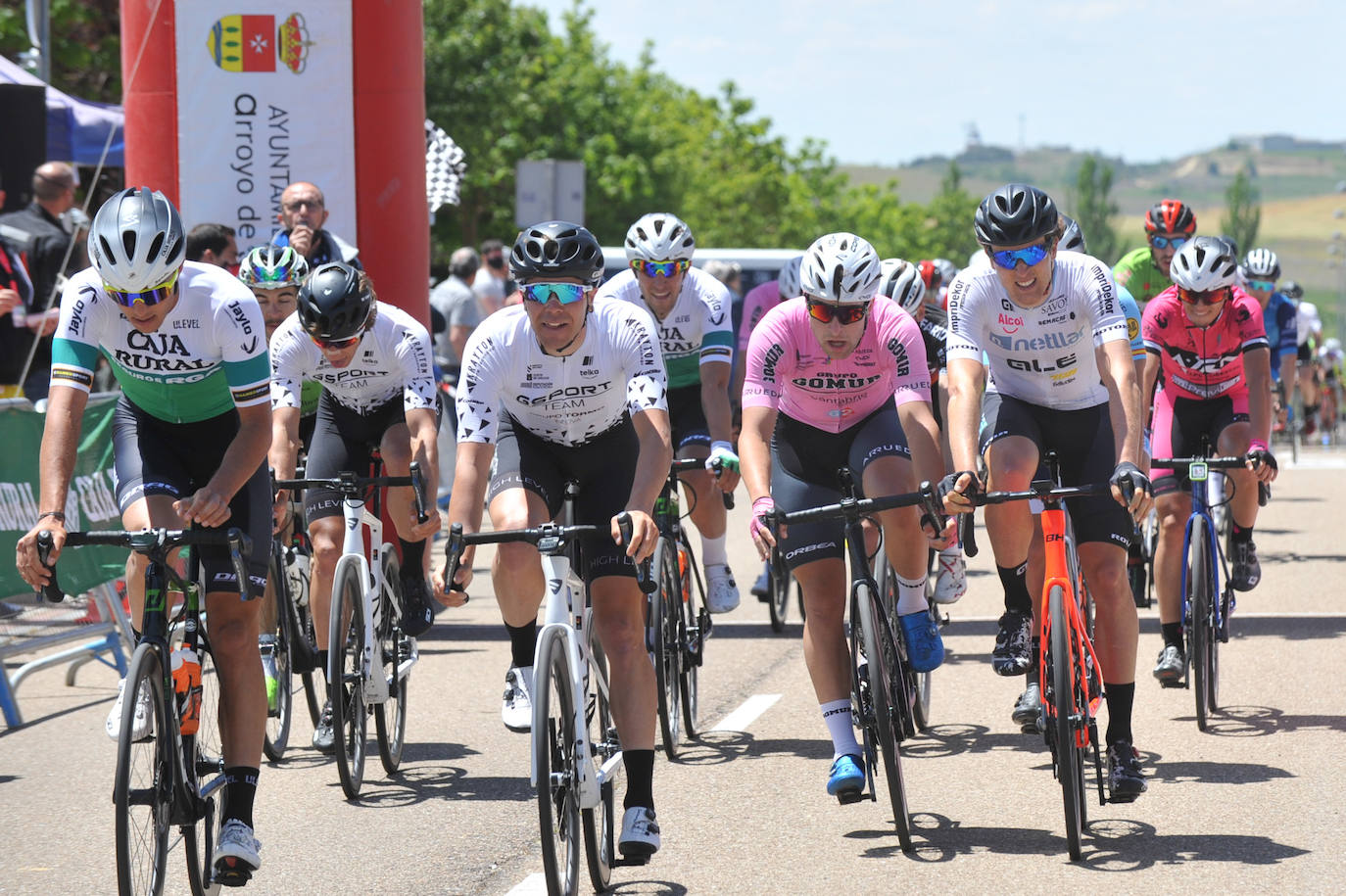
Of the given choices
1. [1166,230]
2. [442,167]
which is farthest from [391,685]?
[442,167]

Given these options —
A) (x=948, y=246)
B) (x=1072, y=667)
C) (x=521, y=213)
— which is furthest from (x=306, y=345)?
(x=948, y=246)

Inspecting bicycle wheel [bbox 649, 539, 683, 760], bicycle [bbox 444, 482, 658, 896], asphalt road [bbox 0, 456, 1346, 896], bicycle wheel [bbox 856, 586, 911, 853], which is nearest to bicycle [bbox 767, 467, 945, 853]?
bicycle wheel [bbox 856, 586, 911, 853]

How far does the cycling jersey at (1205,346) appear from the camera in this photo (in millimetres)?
9461

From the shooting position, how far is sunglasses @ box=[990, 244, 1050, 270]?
700 cm

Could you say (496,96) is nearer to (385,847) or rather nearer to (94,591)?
(94,591)

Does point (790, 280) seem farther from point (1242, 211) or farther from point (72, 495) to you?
point (1242, 211)

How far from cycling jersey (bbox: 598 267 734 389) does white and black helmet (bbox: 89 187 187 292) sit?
161 inches

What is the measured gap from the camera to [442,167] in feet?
56.2

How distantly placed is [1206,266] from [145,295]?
5.45 metres

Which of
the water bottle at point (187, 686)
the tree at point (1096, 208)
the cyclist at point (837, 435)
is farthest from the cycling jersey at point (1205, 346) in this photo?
the tree at point (1096, 208)

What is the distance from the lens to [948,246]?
502 feet

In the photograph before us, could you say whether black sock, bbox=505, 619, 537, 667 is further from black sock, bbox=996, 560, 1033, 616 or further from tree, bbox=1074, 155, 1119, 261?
tree, bbox=1074, 155, 1119, 261

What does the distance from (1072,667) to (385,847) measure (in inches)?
98.1

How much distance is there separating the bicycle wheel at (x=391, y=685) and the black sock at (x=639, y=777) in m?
1.93
